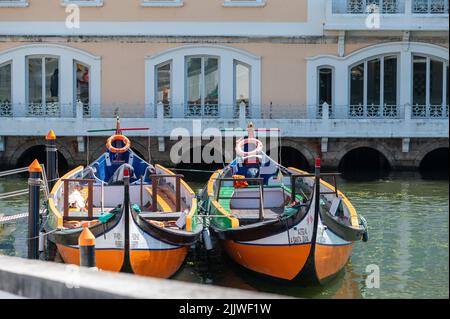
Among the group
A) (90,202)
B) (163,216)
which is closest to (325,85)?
(163,216)

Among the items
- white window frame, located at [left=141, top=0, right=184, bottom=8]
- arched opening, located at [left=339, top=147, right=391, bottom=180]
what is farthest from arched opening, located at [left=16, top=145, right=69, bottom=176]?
arched opening, located at [left=339, top=147, right=391, bottom=180]

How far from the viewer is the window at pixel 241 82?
25766 millimetres

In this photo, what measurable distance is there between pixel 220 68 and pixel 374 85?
485 cm

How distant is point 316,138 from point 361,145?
4.62 feet

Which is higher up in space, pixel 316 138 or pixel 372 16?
pixel 372 16

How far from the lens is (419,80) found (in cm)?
2605

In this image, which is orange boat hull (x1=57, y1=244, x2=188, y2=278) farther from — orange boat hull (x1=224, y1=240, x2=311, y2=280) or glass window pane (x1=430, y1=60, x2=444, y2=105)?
glass window pane (x1=430, y1=60, x2=444, y2=105)

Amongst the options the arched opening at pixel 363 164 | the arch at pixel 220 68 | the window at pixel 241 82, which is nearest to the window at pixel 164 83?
the arch at pixel 220 68

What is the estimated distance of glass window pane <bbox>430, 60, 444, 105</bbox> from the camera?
85.2 ft

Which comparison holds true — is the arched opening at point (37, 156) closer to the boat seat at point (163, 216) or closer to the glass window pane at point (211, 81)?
the glass window pane at point (211, 81)

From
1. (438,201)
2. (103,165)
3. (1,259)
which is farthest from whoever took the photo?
(438,201)

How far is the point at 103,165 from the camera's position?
16.8 m
